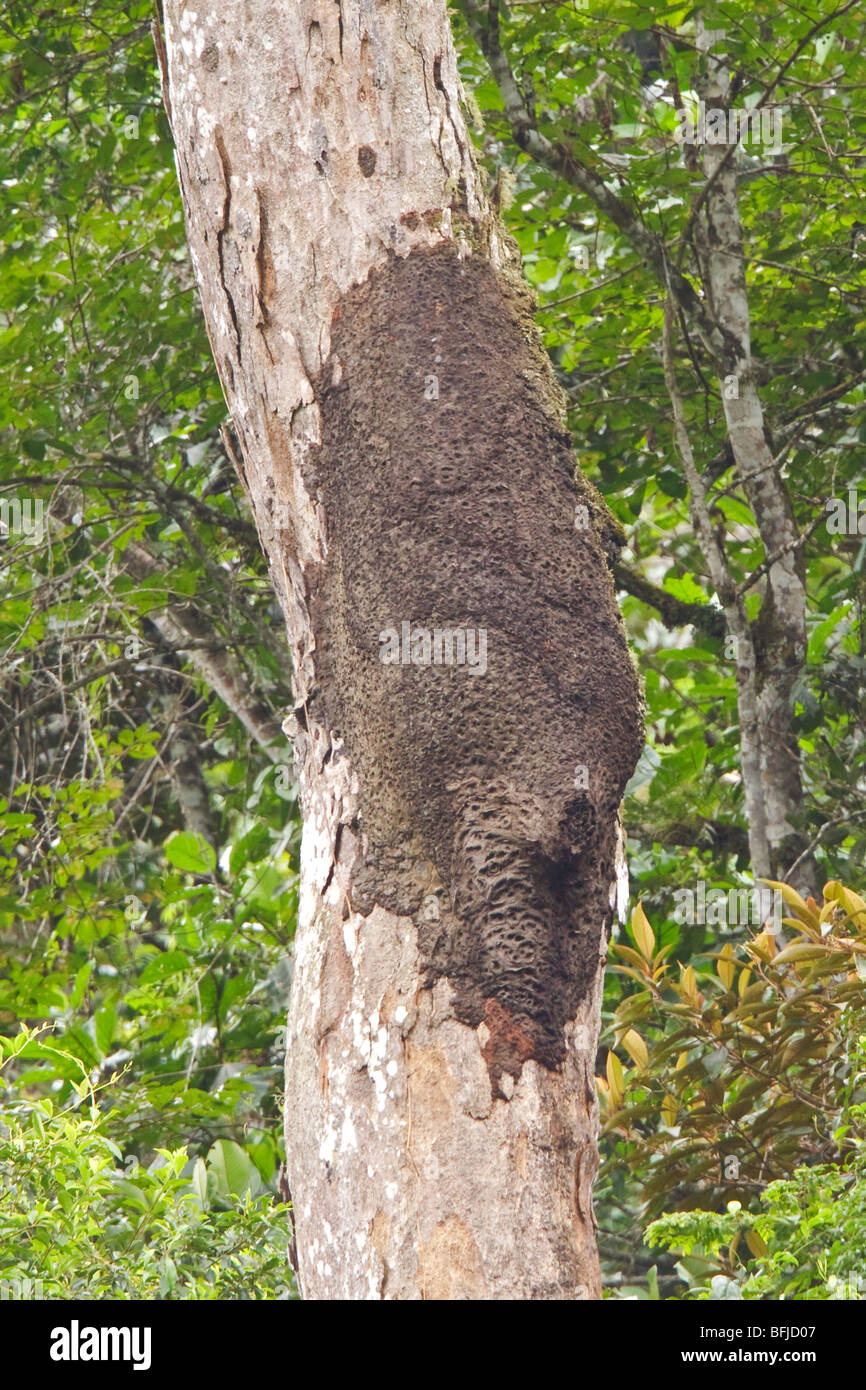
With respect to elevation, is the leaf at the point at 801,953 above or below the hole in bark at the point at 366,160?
below

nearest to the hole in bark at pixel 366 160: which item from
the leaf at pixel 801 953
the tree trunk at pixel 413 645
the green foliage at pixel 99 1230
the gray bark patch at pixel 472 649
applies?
the tree trunk at pixel 413 645

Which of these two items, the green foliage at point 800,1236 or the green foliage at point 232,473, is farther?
the green foliage at point 232,473

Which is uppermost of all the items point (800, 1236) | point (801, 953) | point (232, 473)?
point (232, 473)

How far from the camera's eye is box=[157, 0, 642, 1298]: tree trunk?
1823 millimetres

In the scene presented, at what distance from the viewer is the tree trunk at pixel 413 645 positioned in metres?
1.82

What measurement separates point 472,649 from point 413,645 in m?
0.09

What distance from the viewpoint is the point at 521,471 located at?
2086 mm

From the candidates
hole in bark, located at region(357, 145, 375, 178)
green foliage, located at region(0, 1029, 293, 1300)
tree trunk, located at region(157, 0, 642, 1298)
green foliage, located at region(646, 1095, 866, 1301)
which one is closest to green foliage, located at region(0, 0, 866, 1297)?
green foliage, located at region(0, 1029, 293, 1300)

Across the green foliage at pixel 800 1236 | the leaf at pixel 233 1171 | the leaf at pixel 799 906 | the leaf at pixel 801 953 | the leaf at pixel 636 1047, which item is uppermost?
the leaf at pixel 799 906

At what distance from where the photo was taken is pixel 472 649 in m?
2.00

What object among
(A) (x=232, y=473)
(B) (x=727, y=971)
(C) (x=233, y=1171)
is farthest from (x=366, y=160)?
(A) (x=232, y=473)

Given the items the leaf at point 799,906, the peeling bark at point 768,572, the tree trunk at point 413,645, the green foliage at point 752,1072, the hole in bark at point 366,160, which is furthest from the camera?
the peeling bark at point 768,572

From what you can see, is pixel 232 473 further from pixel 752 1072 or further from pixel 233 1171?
pixel 752 1072

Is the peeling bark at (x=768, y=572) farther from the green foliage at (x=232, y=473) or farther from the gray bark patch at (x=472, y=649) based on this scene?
the gray bark patch at (x=472, y=649)
